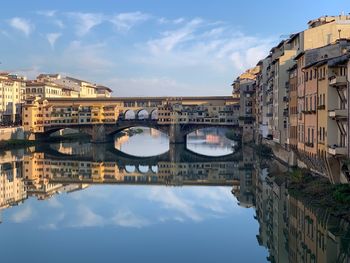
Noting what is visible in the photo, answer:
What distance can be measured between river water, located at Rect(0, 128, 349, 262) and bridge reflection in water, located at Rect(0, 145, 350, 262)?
6cm

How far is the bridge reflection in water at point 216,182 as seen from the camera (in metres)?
13.3

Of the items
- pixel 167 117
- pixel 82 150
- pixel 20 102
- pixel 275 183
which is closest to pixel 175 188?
pixel 275 183

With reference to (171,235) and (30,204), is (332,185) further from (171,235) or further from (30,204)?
(30,204)

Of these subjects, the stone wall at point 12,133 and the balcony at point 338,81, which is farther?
the stone wall at point 12,133

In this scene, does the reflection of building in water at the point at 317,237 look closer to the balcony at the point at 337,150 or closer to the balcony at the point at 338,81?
the balcony at the point at 337,150

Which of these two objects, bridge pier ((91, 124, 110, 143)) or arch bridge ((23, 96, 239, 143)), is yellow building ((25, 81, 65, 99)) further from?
bridge pier ((91, 124, 110, 143))

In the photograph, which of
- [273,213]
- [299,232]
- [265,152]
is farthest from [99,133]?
[299,232]

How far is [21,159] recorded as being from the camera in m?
37.4

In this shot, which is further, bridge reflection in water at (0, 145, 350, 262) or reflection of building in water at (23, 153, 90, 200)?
reflection of building in water at (23, 153, 90, 200)

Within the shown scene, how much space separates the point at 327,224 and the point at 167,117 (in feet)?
131

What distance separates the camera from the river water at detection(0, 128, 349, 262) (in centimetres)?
1287

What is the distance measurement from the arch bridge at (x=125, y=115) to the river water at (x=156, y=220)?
21568 mm

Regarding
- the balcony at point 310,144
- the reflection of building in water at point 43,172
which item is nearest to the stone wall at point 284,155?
the balcony at point 310,144

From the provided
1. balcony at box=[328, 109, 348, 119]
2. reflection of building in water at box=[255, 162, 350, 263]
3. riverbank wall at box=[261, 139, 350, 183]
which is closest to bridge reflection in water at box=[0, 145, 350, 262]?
reflection of building in water at box=[255, 162, 350, 263]
